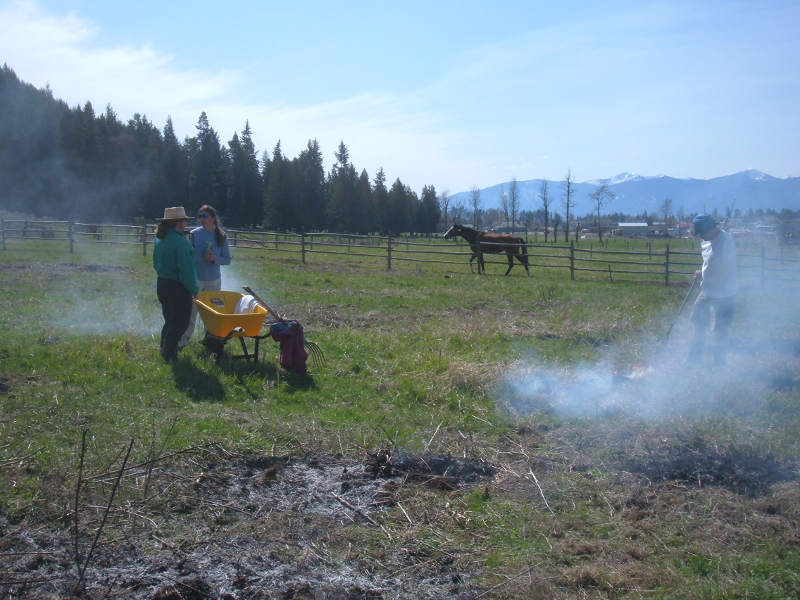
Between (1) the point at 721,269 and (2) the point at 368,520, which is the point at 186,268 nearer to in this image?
(2) the point at 368,520

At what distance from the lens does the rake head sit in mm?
7086

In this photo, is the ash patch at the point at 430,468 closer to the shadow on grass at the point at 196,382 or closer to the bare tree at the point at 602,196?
the shadow on grass at the point at 196,382

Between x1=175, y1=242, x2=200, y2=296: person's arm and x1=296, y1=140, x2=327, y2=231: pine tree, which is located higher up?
x1=296, y1=140, x2=327, y2=231: pine tree

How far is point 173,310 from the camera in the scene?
687 cm

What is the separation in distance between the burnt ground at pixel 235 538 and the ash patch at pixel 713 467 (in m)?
1.27

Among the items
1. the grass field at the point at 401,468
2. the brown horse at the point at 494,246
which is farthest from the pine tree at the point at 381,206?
the grass field at the point at 401,468

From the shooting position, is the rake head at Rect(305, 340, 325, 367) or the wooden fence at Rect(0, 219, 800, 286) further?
the wooden fence at Rect(0, 219, 800, 286)

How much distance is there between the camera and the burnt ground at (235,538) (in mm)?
3012

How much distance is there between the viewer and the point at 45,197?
52375mm

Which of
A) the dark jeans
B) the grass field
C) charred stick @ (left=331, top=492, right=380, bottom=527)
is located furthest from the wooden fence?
charred stick @ (left=331, top=492, right=380, bottom=527)

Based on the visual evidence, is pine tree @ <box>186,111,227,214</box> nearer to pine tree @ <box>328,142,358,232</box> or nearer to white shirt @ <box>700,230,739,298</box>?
pine tree @ <box>328,142,358,232</box>

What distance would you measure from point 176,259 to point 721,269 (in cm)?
624

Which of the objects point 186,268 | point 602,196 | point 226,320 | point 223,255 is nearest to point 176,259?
point 186,268

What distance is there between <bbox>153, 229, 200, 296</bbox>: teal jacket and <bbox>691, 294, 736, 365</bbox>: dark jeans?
592 cm
